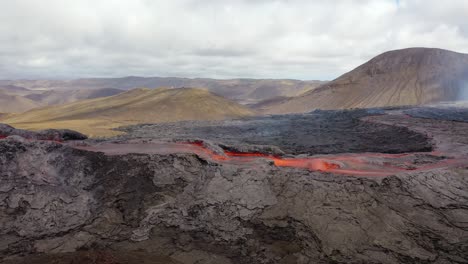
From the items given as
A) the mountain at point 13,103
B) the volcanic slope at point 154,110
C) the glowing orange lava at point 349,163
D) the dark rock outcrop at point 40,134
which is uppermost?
the dark rock outcrop at point 40,134

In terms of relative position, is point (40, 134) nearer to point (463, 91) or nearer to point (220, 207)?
point (220, 207)

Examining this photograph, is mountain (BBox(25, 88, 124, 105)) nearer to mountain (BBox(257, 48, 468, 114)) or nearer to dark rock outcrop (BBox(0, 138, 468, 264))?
mountain (BBox(257, 48, 468, 114))

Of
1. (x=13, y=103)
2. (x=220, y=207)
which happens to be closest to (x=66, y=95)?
(x=13, y=103)

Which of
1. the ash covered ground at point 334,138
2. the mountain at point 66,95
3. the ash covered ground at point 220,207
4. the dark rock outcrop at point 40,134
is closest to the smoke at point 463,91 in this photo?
the ash covered ground at point 334,138

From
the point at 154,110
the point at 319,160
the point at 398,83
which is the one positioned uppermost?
the point at 398,83

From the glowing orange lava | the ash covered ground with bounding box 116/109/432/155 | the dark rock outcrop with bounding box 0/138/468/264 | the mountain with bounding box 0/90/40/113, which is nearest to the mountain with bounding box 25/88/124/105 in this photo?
the mountain with bounding box 0/90/40/113

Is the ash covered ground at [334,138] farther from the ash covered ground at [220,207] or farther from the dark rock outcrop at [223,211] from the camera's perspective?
the dark rock outcrop at [223,211]
